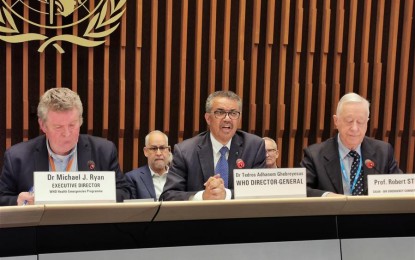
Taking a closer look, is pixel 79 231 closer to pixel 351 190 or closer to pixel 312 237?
pixel 312 237

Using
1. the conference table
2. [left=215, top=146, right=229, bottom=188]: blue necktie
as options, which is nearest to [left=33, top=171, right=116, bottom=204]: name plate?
the conference table

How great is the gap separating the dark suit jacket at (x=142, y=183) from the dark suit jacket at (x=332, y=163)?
1480mm

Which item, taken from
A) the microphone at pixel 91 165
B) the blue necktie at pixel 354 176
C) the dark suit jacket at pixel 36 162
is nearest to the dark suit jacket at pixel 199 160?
the dark suit jacket at pixel 36 162

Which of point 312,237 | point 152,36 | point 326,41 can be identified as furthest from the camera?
point 326,41

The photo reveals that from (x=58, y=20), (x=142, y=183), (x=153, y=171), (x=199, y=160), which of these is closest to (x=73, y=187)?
(x=199, y=160)

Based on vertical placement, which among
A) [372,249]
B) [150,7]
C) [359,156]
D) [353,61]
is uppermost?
[150,7]

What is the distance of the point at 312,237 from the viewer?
1.71m

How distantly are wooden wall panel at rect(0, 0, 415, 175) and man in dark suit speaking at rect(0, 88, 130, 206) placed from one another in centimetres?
175

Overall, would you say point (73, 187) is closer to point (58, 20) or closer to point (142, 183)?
point (142, 183)

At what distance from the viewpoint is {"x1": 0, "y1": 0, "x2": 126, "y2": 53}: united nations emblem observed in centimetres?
410

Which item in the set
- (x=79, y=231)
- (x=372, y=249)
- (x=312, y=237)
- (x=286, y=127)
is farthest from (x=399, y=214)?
(x=286, y=127)

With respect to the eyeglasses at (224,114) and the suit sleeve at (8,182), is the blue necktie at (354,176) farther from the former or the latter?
the suit sleeve at (8,182)

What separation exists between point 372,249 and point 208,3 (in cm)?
334

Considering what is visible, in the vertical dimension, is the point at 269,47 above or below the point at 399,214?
above
